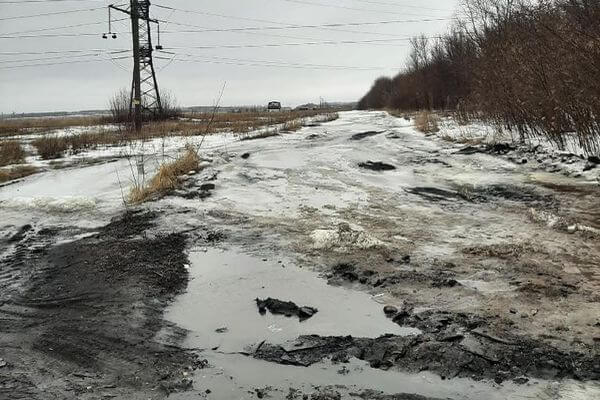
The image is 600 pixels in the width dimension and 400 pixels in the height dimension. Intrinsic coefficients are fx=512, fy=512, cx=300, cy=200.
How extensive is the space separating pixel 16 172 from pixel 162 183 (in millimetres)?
6053

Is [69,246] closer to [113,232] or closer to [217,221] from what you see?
[113,232]

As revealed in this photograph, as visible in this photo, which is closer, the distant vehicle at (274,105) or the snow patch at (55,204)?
the snow patch at (55,204)

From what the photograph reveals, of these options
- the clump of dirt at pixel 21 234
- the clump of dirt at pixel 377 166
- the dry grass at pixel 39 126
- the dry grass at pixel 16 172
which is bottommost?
the clump of dirt at pixel 21 234

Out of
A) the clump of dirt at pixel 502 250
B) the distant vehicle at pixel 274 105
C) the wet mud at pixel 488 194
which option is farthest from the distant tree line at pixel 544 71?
the distant vehicle at pixel 274 105

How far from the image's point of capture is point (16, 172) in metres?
12.9

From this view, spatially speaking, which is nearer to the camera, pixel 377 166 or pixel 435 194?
pixel 435 194

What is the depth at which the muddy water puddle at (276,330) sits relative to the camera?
9.22 feet

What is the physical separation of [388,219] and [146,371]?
440 centimetres

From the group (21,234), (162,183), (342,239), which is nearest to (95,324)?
(342,239)

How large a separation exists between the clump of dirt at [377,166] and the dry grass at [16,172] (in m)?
8.14

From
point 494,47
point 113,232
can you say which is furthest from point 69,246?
point 494,47

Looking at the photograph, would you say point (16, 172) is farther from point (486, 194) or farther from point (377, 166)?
point (486, 194)

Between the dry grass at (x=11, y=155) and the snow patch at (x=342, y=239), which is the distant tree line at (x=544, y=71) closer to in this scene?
the snow patch at (x=342, y=239)

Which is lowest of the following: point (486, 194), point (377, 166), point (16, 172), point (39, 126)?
point (486, 194)
